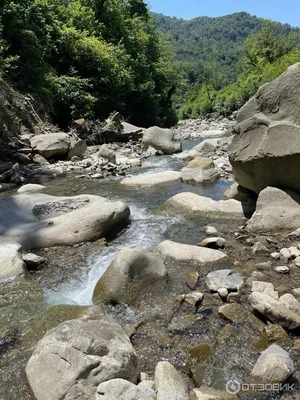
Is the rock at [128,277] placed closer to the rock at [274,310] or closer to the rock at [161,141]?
the rock at [274,310]

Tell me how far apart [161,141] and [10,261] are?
42.1ft

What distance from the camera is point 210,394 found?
293cm

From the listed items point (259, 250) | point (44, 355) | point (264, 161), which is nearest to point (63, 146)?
point (264, 161)

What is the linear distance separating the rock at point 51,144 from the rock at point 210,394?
41.0 ft

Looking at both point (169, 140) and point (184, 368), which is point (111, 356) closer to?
point (184, 368)

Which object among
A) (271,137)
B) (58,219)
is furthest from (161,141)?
(58,219)

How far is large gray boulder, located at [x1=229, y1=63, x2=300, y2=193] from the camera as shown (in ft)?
21.2

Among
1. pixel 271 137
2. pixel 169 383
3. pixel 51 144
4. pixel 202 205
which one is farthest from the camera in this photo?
pixel 51 144

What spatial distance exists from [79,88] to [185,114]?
36.1 meters

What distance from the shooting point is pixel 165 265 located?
208 inches

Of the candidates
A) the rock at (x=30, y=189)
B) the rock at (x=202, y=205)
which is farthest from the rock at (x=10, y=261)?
the rock at (x=30, y=189)

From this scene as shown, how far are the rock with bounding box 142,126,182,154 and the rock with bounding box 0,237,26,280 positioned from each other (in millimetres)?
12244

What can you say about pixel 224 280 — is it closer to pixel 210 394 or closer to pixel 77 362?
pixel 210 394

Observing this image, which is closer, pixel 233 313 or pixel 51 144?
pixel 233 313
